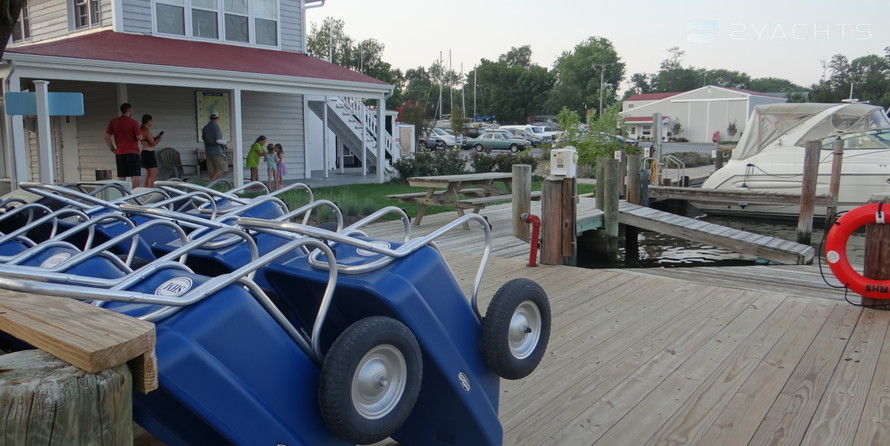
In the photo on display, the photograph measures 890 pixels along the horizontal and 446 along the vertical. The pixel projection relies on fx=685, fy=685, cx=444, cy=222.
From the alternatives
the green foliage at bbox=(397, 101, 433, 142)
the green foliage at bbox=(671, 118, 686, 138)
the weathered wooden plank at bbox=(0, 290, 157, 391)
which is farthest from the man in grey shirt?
the green foliage at bbox=(671, 118, 686, 138)

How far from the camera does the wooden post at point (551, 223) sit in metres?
7.18

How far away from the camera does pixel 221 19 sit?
1755 cm

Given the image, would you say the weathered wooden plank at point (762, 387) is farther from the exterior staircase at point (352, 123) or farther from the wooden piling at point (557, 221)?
the exterior staircase at point (352, 123)

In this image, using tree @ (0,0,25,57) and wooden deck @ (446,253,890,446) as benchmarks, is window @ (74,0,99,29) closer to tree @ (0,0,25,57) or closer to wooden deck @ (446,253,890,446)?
tree @ (0,0,25,57)

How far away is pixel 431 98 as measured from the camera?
8712cm

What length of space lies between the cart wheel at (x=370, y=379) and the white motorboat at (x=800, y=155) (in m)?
13.7

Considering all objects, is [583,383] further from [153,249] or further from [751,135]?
[751,135]

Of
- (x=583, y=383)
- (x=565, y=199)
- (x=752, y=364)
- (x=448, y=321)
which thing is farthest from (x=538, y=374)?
(x=565, y=199)

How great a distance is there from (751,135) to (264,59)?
12114 millimetres

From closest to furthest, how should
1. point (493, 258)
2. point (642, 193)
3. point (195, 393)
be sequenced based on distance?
point (195, 393)
point (493, 258)
point (642, 193)

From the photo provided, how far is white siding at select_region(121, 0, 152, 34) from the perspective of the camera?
52.4 feet

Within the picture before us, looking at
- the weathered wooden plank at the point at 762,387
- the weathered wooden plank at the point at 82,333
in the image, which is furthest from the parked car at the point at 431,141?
the weathered wooden plank at the point at 82,333

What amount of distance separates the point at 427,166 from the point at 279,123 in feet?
15.0

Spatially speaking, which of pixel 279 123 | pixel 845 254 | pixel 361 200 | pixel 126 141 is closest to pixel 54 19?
pixel 279 123
